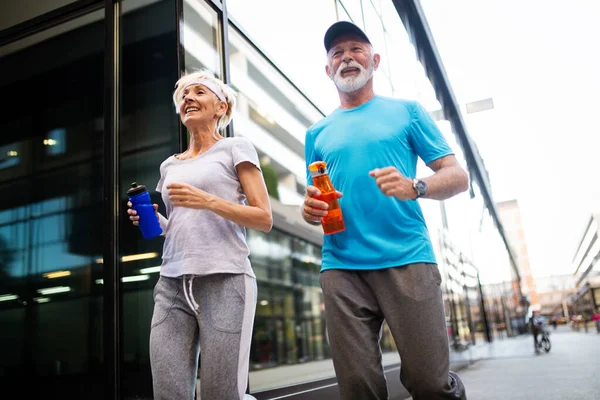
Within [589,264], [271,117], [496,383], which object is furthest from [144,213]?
[589,264]

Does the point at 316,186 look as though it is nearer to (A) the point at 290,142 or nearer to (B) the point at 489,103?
(A) the point at 290,142

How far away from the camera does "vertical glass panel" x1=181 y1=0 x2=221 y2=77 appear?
3541 mm

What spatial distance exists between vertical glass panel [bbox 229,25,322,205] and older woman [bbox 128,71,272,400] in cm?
193

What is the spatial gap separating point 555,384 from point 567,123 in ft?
19.6

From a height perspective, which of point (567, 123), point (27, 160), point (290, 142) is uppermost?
point (567, 123)

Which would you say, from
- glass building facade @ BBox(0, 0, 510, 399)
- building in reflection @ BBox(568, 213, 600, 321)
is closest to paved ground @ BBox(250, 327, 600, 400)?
glass building facade @ BBox(0, 0, 510, 399)

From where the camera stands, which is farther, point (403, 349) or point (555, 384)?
point (555, 384)

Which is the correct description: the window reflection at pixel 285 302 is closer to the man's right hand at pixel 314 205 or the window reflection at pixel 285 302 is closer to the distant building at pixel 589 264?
the man's right hand at pixel 314 205

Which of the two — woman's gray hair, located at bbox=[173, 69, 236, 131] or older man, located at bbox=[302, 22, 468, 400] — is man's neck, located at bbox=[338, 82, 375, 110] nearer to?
older man, located at bbox=[302, 22, 468, 400]

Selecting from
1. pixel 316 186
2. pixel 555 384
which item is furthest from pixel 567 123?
pixel 316 186

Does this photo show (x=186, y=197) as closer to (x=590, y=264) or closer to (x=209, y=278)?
(x=209, y=278)

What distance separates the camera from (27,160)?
13.0 ft

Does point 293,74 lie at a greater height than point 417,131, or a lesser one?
greater

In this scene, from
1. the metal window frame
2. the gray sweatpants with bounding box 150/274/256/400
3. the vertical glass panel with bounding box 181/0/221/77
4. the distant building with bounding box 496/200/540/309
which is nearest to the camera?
the gray sweatpants with bounding box 150/274/256/400
